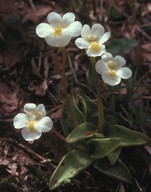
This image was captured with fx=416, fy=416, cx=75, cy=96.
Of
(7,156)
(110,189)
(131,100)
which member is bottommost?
(110,189)

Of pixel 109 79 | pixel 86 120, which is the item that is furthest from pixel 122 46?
pixel 109 79

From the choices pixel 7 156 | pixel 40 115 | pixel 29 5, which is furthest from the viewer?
pixel 29 5

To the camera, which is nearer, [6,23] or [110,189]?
[110,189]

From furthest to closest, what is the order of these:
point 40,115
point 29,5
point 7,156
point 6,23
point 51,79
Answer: point 29,5
point 6,23
point 51,79
point 7,156
point 40,115

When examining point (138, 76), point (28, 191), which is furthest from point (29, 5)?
point (28, 191)

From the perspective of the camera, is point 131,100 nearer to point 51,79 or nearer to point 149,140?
point 149,140

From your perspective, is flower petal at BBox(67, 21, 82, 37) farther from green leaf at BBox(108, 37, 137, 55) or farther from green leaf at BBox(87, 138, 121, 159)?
green leaf at BBox(108, 37, 137, 55)

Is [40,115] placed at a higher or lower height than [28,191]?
higher
